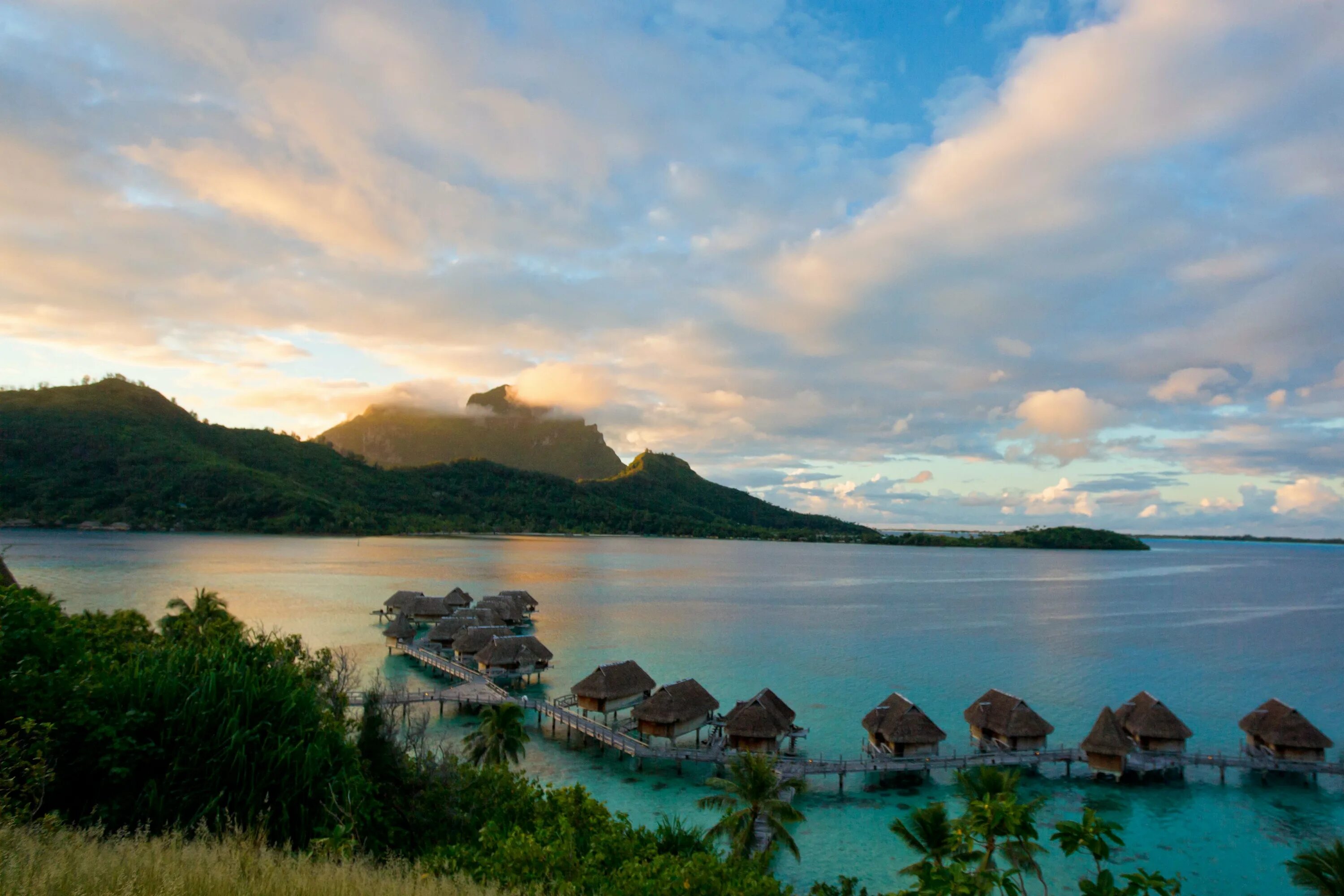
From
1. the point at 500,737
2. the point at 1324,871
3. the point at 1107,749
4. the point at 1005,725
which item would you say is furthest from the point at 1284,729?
the point at 500,737

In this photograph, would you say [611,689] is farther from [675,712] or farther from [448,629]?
[448,629]

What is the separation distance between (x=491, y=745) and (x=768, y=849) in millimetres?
9915

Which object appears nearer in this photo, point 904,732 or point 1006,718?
point 904,732

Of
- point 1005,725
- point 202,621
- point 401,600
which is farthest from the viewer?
point 401,600

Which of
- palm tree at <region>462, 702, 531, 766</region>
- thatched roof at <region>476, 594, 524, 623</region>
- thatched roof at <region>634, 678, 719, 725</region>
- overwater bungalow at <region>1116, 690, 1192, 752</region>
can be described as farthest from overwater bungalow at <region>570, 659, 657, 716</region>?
thatched roof at <region>476, 594, 524, 623</region>

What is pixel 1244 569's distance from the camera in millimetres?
141000

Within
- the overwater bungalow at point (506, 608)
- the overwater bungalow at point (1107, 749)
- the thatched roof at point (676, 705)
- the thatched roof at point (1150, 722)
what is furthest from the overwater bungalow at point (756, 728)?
the overwater bungalow at point (506, 608)

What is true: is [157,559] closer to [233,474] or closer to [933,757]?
[233,474]

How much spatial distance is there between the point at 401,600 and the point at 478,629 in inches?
571

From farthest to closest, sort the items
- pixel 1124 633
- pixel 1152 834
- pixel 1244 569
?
pixel 1244 569 → pixel 1124 633 → pixel 1152 834

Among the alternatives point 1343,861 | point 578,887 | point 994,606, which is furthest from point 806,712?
point 994,606

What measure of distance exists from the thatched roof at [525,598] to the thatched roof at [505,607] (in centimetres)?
199

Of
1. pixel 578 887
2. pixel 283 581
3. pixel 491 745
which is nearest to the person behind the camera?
pixel 578 887

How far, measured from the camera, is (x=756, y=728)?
950 inches
